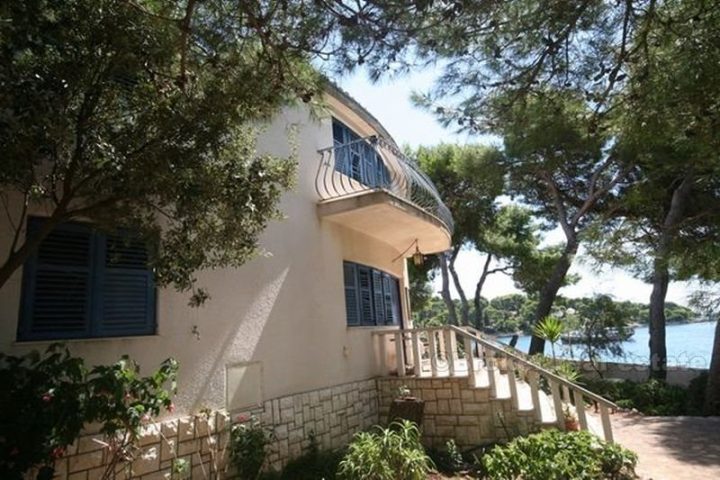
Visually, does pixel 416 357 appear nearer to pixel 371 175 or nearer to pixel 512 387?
pixel 512 387

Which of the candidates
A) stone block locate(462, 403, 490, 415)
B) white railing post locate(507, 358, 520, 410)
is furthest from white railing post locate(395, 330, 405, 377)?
white railing post locate(507, 358, 520, 410)

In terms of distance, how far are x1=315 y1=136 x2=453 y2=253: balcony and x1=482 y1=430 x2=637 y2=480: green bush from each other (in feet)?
14.6

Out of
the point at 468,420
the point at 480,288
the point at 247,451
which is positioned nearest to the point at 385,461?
the point at 247,451

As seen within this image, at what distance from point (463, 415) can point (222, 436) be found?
15.1 ft

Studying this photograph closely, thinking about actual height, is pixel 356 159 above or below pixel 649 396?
above

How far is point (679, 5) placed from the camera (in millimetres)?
5043

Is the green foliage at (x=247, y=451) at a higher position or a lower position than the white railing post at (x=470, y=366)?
lower

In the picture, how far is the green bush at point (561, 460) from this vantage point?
5664mm

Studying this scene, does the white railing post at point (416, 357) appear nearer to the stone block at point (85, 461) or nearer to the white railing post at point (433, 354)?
the white railing post at point (433, 354)

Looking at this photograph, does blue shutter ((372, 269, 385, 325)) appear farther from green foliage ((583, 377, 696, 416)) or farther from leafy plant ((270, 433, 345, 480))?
green foliage ((583, 377, 696, 416))

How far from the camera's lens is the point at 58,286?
4895 mm

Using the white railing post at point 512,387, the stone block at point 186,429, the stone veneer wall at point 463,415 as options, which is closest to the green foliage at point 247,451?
the stone block at point 186,429

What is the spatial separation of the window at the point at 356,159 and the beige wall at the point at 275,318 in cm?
42

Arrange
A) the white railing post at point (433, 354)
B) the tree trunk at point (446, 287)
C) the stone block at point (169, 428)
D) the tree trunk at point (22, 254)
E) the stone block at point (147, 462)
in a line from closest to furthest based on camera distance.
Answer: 1. the tree trunk at point (22, 254)
2. the stone block at point (147, 462)
3. the stone block at point (169, 428)
4. the white railing post at point (433, 354)
5. the tree trunk at point (446, 287)
